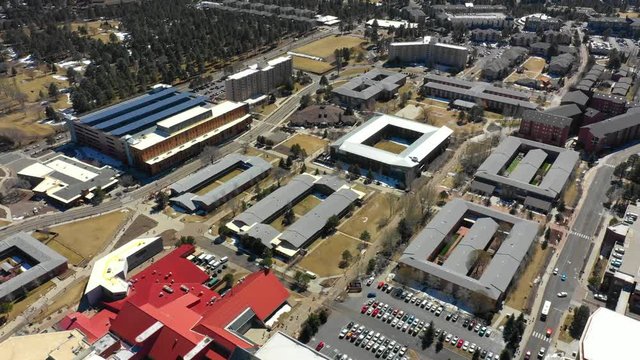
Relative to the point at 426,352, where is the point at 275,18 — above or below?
above

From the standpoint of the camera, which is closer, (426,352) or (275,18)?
(426,352)

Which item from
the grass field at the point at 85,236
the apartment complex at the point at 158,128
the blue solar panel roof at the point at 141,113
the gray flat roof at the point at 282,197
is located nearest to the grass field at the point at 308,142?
the apartment complex at the point at 158,128

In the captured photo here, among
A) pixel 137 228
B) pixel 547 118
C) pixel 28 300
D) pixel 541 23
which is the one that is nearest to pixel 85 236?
pixel 137 228

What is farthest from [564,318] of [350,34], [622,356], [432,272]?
[350,34]

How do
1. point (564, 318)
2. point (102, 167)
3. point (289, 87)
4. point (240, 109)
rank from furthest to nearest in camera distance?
1. point (289, 87)
2. point (240, 109)
3. point (102, 167)
4. point (564, 318)

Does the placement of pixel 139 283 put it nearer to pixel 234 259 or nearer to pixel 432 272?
pixel 234 259

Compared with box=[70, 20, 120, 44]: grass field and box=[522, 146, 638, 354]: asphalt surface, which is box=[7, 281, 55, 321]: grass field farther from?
box=[70, 20, 120, 44]: grass field
